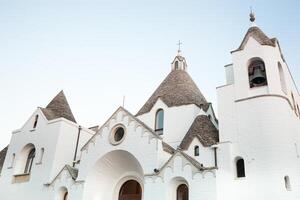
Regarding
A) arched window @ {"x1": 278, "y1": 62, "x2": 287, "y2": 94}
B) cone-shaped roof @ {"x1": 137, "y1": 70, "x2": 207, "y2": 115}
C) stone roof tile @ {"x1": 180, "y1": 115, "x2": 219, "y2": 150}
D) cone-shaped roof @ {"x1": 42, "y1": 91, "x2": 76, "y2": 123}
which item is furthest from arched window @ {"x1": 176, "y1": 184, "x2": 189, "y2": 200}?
cone-shaped roof @ {"x1": 42, "y1": 91, "x2": 76, "y2": 123}

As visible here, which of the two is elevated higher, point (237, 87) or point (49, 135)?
point (237, 87)

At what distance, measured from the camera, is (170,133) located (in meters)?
21.5

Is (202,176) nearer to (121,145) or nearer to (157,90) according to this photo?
(121,145)

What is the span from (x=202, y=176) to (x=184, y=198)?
189 cm

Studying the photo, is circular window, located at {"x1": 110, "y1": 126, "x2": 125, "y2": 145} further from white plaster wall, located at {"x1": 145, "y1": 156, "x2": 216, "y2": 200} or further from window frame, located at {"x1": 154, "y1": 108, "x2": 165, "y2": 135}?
window frame, located at {"x1": 154, "y1": 108, "x2": 165, "y2": 135}

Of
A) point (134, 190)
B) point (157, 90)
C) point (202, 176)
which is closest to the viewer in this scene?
point (202, 176)

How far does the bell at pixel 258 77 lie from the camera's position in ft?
59.2

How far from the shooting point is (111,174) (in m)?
19.8

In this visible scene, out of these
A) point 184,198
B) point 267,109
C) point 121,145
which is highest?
point 267,109

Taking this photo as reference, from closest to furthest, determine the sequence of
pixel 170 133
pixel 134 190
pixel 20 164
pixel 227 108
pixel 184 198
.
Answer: pixel 184 198 → pixel 227 108 → pixel 134 190 → pixel 170 133 → pixel 20 164

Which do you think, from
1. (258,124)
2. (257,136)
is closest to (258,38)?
(258,124)

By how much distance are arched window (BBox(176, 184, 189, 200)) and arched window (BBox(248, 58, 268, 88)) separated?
741 cm

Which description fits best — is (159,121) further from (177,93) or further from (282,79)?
(282,79)

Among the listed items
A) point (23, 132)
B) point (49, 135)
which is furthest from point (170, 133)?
point (23, 132)
